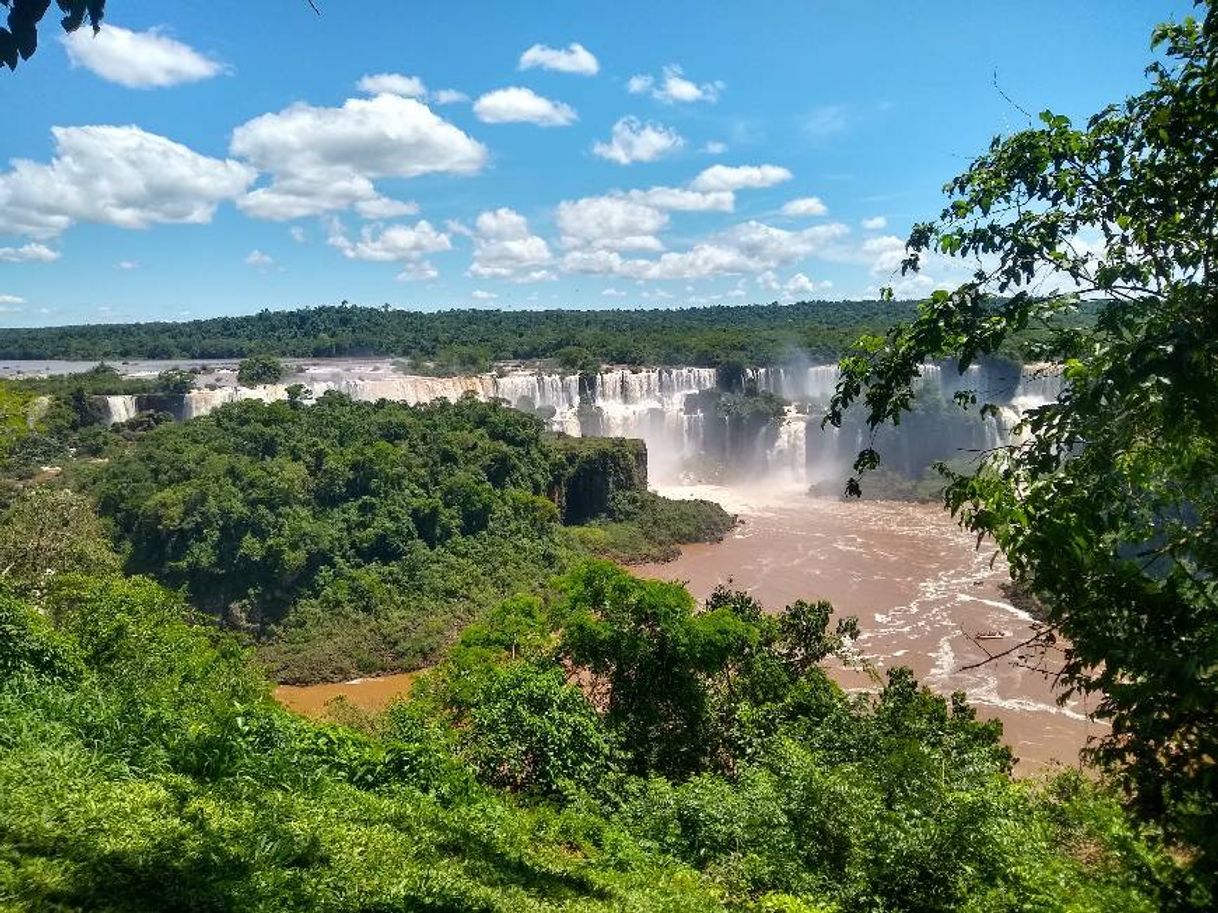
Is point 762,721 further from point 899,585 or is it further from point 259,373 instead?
point 259,373

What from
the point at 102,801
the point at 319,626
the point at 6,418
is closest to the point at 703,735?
the point at 102,801

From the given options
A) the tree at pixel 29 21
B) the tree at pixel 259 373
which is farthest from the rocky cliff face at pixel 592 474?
the tree at pixel 29 21

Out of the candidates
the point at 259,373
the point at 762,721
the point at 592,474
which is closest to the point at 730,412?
the point at 592,474

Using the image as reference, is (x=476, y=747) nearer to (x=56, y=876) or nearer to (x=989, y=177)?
(x=56, y=876)

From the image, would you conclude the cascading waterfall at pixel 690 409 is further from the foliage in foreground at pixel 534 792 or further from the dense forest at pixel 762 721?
the foliage in foreground at pixel 534 792

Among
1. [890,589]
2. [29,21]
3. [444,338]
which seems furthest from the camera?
[444,338]

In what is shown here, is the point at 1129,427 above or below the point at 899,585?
above
